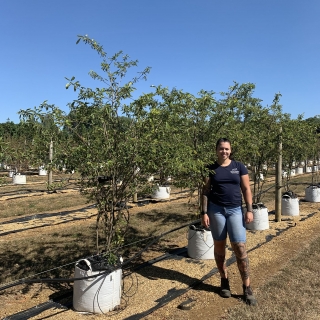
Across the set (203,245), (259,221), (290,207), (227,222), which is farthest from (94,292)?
(290,207)

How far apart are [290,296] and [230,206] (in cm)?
135

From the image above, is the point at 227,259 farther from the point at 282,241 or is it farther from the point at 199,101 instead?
the point at 199,101

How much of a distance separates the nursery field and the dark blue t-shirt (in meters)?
1.17

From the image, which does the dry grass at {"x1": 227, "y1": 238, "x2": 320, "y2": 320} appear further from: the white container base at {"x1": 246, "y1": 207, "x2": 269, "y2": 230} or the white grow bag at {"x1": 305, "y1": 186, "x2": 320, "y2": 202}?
the white grow bag at {"x1": 305, "y1": 186, "x2": 320, "y2": 202}

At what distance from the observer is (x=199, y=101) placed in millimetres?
4898

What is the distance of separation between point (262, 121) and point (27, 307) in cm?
599

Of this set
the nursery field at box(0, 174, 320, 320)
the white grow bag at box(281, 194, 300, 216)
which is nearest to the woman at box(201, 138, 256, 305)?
the nursery field at box(0, 174, 320, 320)

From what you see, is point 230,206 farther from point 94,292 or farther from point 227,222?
point 94,292

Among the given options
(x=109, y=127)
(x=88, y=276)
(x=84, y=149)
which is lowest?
(x=88, y=276)

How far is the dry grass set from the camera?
130 inches

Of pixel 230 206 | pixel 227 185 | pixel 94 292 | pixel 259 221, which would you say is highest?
pixel 227 185

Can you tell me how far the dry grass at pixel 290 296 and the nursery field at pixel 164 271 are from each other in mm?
10

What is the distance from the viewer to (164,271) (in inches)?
182

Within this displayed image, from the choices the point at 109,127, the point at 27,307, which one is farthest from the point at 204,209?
the point at 27,307
